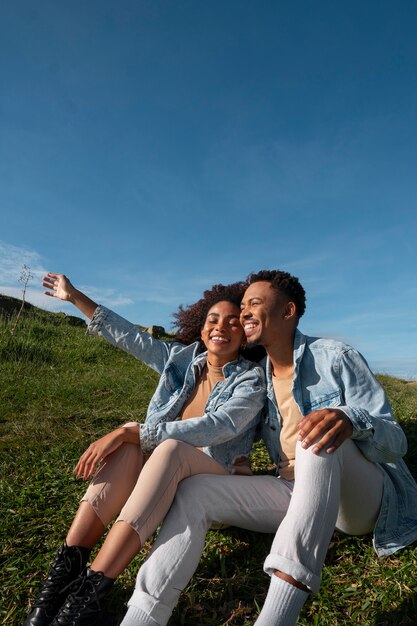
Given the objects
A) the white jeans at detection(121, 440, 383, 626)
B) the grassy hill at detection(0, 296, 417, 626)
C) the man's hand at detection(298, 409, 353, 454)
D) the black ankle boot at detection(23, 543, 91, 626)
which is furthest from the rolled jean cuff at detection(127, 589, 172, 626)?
the man's hand at detection(298, 409, 353, 454)

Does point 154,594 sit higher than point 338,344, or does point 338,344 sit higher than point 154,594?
point 338,344

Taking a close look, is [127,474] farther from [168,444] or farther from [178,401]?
[178,401]

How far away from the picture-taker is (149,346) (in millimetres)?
3695

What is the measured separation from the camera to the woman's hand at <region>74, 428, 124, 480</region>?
2602 mm

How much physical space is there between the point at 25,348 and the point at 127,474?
7240 mm

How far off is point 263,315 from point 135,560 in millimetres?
1693

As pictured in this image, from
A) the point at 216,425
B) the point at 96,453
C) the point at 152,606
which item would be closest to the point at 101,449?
the point at 96,453

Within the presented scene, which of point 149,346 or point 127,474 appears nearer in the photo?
point 127,474

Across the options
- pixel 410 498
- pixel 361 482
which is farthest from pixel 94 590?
pixel 410 498

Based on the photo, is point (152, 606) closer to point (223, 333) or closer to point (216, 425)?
point (216, 425)

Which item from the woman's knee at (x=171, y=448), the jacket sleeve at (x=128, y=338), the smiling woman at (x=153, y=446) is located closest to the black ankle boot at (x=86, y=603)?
the smiling woman at (x=153, y=446)

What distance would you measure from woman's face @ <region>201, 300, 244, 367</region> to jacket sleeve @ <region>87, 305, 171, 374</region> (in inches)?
18.7

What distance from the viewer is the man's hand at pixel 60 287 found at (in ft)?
12.6

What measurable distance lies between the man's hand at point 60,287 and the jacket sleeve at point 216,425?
145 cm
